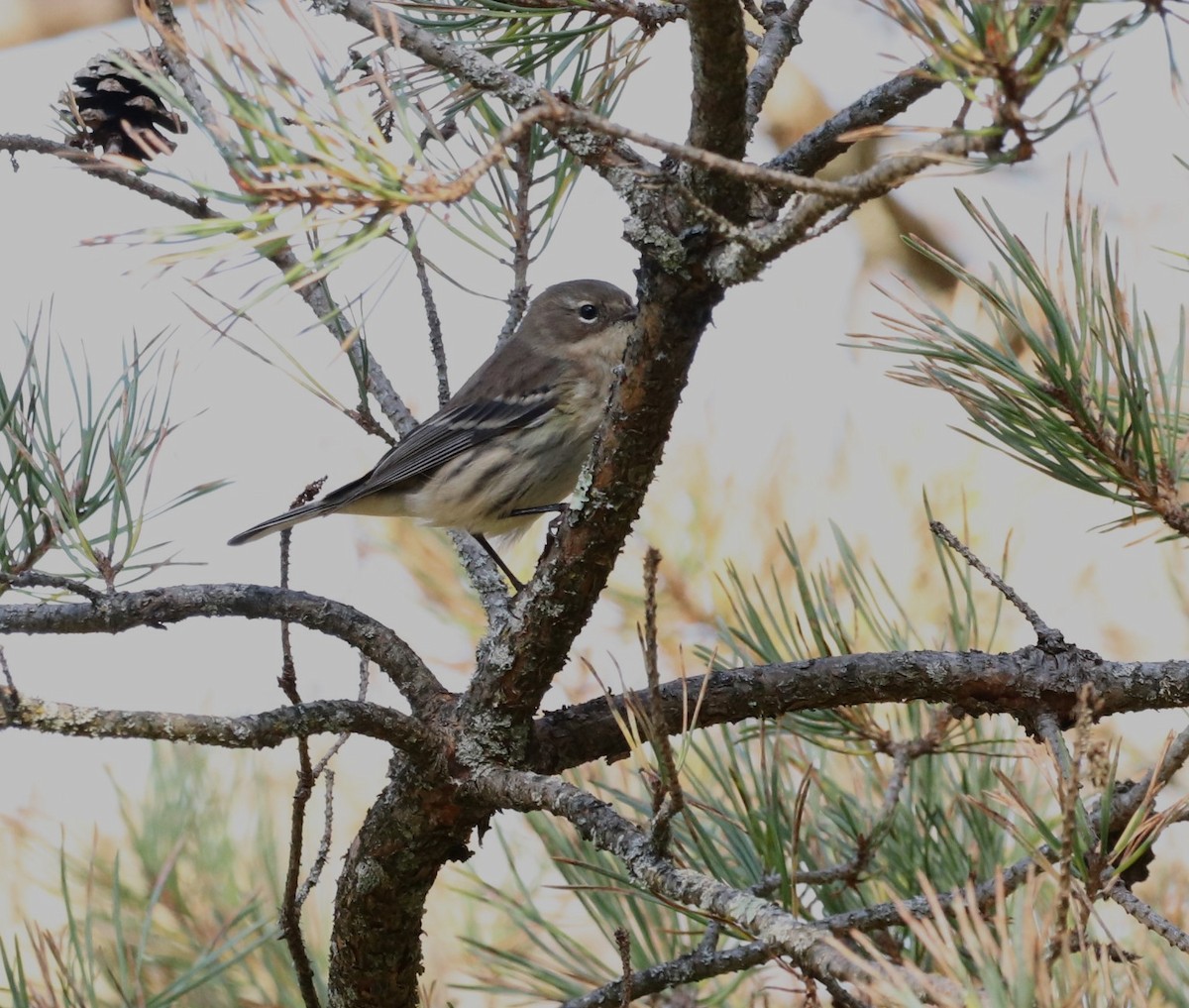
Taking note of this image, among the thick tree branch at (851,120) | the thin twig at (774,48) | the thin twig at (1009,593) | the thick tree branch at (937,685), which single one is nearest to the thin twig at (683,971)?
the thick tree branch at (937,685)

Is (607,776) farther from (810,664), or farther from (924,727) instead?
(810,664)

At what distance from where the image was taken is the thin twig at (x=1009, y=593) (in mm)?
1566

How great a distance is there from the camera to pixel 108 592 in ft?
5.75

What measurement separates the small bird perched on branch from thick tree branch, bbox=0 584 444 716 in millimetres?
1136

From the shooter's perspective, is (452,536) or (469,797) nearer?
(469,797)

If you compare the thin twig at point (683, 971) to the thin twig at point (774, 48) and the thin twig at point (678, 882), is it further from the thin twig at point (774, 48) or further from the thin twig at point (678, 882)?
the thin twig at point (774, 48)

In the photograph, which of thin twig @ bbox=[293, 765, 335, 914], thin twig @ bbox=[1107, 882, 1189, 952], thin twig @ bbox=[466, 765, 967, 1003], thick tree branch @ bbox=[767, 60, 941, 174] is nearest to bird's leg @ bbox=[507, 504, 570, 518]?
thin twig @ bbox=[293, 765, 335, 914]

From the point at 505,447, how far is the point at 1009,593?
2069 millimetres

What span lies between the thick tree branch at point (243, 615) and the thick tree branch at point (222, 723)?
14 cm

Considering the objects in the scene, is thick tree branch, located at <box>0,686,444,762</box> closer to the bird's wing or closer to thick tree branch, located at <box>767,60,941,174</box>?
thick tree branch, located at <box>767,60,941,174</box>

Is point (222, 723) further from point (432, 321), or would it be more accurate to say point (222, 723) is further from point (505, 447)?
point (505, 447)

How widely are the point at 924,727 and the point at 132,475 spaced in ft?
4.60

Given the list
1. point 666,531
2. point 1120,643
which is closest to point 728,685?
point 666,531

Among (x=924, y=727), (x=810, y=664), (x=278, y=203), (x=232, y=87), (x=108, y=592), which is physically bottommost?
(x=924, y=727)
